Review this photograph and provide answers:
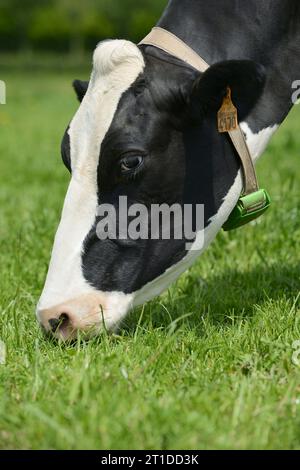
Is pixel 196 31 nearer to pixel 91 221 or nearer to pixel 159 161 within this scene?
pixel 159 161

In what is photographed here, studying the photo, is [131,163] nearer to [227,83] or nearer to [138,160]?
[138,160]

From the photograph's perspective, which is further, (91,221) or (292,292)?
(292,292)

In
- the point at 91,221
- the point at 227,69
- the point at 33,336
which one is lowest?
the point at 33,336

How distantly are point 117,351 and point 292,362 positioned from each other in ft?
2.19

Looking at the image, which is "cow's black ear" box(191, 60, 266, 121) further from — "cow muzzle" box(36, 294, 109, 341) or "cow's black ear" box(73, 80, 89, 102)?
"cow muzzle" box(36, 294, 109, 341)

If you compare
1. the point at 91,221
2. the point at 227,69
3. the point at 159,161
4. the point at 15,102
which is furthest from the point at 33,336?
the point at 15,102

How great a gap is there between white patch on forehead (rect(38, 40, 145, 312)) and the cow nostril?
56 mm

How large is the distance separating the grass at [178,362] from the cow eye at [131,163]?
23.9 inches

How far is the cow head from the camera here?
10.2 ft

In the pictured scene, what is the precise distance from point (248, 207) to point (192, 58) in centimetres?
66

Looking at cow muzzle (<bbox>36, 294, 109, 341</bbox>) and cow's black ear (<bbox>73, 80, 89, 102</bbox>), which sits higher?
cow's black ear (<bbox>73, 80, 89, 102</bbox>)

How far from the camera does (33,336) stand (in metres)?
3.43

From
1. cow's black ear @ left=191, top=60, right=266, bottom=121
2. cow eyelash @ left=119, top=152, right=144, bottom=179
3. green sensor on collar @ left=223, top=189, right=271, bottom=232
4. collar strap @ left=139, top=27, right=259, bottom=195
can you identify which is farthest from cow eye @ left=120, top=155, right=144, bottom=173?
green sensor on collar @ left=223, top=189, right=271, bottom=232

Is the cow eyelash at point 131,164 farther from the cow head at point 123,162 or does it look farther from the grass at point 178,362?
the grass at point 178,362
